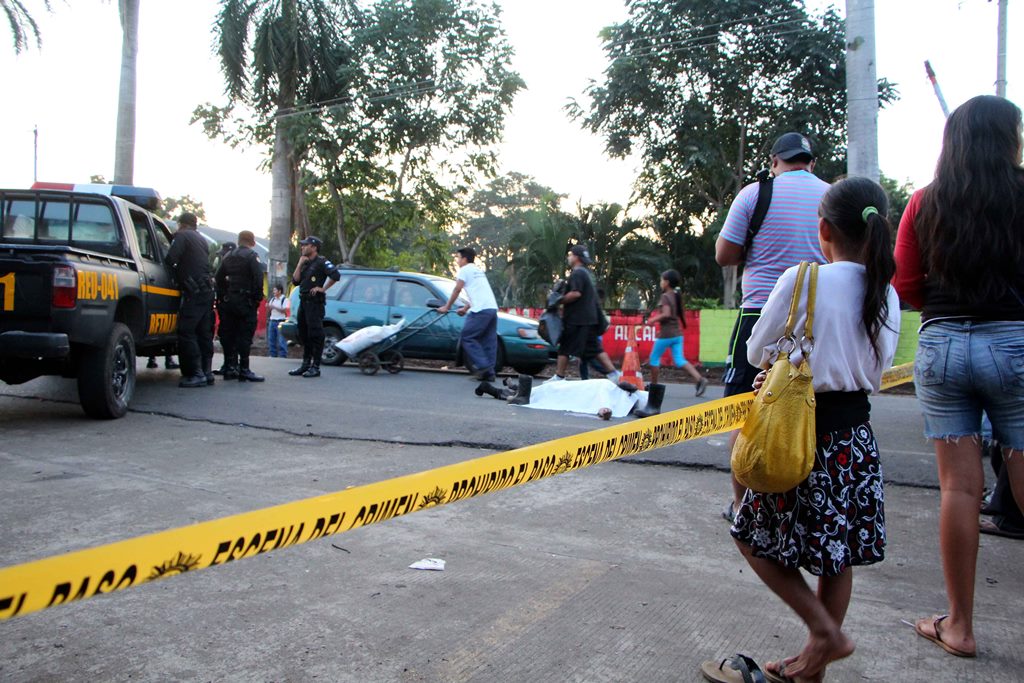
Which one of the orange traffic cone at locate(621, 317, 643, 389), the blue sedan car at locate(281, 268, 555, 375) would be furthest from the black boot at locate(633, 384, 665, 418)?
the blue sedan car at locate(281, 268, 555, 375)

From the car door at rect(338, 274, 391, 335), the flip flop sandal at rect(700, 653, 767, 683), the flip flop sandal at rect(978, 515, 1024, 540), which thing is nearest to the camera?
the flip flop sandal at rect(700, 653, 767, 683)

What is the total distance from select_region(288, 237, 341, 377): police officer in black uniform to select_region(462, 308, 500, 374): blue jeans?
1847mm

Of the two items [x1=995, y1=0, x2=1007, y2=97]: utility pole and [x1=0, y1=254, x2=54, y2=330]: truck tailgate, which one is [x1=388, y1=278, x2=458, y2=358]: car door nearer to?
[x1=0, y1=254, x2=54, y2=330]: truck tailgate

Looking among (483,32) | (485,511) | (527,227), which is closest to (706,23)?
(483,32)

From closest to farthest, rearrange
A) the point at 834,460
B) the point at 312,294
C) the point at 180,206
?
1. the point at 834,460
2. the point at 312,294
3. the point at 180,206

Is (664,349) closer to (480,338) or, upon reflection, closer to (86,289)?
(480,338)

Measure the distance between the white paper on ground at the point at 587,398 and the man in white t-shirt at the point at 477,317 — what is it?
1.67m

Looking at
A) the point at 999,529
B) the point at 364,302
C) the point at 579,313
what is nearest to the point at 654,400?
the point at 579,313

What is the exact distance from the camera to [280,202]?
25.0 meters

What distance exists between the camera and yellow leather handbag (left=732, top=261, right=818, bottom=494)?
2.22 meters

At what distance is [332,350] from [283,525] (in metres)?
11.1

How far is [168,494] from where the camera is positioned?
4586mm

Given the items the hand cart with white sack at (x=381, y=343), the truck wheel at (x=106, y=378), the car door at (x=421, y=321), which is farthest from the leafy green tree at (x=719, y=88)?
the truck wheel at (x=106, y=378)

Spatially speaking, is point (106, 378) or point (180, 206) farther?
point (180, 206)
